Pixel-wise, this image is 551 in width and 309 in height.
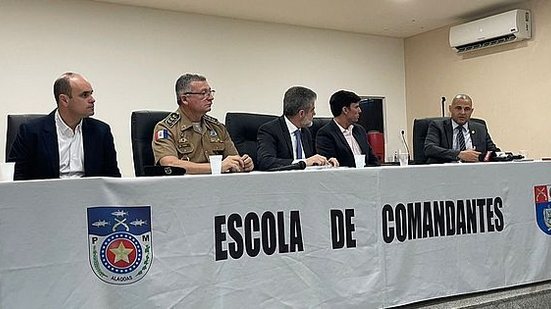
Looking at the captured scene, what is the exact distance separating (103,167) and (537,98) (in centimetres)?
458

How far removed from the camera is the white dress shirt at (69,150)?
91.0 inches

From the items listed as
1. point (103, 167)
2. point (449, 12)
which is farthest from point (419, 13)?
point (103, 167)

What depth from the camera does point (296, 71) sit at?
6.34m

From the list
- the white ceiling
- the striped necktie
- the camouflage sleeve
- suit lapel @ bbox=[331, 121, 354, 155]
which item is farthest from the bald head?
the white ceiling

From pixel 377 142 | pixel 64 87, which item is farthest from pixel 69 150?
pixel 377 142

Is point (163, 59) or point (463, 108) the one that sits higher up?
point (163, 59)

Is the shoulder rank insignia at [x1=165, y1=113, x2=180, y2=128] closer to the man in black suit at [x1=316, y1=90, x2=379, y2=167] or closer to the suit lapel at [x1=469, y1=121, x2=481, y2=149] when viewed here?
the man in black suit at [x1=316, y1=90, x2=379, y2=167]

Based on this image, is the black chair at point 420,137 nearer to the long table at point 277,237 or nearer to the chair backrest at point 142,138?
the long table at point 277,237

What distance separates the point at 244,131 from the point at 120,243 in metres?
1.60

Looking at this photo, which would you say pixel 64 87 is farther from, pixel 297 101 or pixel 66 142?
pixel 297 101

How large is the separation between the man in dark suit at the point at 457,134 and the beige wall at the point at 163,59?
108 inches

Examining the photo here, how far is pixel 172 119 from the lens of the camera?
2.64 m

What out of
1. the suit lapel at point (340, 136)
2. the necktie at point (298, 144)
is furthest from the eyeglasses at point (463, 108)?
the necktie at point (298, 144)

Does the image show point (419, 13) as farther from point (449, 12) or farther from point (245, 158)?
point (245, 158)
